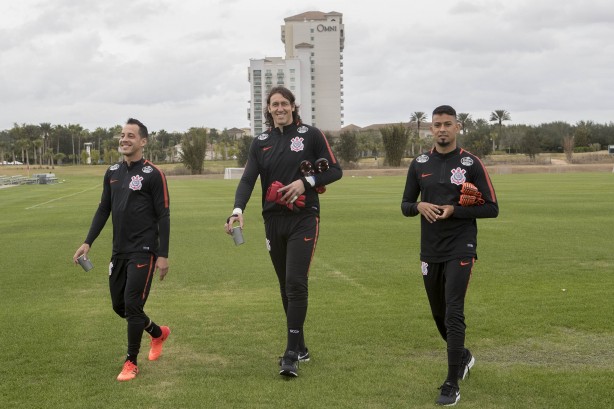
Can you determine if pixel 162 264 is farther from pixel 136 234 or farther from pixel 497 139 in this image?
pixel 497 139

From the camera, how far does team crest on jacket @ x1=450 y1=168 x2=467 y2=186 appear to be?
6023 mm

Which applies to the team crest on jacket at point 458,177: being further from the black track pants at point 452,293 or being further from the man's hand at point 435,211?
the black track pants at point 452,293

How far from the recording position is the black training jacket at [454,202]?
236 inches

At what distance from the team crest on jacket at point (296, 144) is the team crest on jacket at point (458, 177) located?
1.41 metres

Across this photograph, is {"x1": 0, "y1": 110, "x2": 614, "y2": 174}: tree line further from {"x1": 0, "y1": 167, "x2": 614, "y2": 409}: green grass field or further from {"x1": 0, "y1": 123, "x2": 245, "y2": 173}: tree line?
{"x1": 0, "y1": 167, "x2": 614, "y2": 409}: green grass field

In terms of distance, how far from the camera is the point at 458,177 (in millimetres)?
6043

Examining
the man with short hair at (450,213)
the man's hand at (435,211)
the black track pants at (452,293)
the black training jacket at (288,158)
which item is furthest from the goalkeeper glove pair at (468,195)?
the black training jacket at (288,158)

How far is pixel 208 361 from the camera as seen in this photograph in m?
6.86

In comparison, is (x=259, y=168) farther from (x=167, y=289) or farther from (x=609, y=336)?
(x=167, y=289)

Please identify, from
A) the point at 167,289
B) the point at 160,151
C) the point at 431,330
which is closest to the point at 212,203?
the point at 167,289

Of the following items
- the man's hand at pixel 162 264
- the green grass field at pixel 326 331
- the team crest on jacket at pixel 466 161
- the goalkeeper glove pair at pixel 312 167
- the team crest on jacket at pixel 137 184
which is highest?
the team crest on jacket at pixel 466 161

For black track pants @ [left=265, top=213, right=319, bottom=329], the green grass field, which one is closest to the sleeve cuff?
black track pants @ [left=265, top=213, right=319, bottom=329]

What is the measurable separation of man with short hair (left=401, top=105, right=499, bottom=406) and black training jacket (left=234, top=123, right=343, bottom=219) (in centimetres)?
94

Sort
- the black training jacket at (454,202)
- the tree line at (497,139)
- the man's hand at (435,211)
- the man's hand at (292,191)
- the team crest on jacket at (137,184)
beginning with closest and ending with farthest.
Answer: the man's hand at (435,211) → the black training jacket at (454,202) → the man's hand at (292,191) → the team crest on jacket at (137,184) → the tree line at (497,139)
